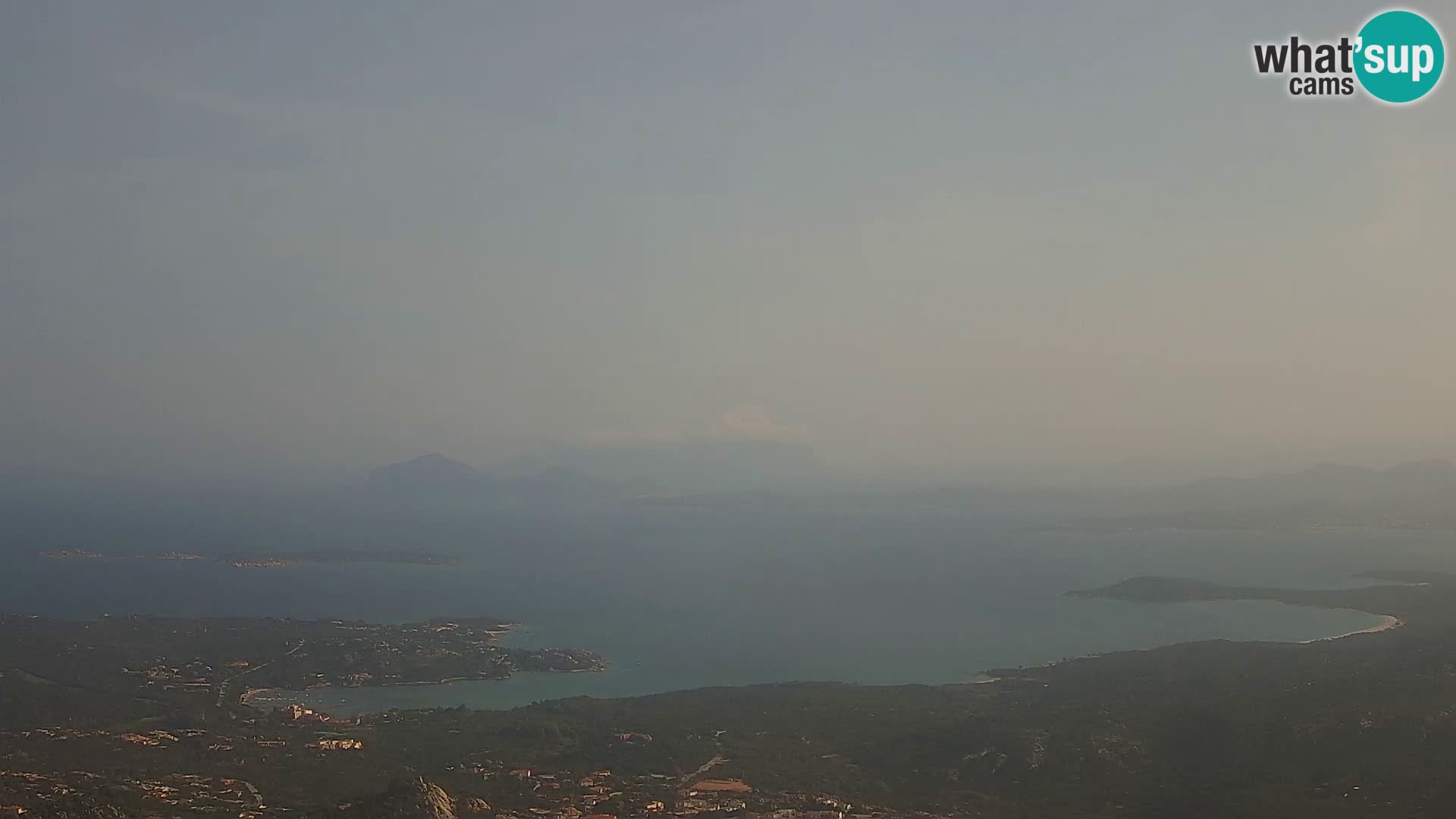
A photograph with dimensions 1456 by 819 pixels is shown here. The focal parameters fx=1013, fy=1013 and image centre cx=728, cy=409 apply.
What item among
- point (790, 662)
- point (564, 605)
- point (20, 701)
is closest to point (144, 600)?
point (564, 605)

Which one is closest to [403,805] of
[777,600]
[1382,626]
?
[1382,626]

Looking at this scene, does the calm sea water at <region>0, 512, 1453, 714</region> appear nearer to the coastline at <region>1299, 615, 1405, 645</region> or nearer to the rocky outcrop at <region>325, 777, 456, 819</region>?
the coastline at <region>1299, 615, 1405, 645</region>

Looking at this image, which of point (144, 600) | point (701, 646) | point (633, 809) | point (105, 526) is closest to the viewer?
point (633, 809)

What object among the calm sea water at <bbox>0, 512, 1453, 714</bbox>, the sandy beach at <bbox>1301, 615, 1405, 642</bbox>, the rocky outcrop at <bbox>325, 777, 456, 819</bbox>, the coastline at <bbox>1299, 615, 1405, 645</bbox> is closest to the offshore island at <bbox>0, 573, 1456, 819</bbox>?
the rocky outcrop at <bbox>325, 777, 456, 819</bbox>

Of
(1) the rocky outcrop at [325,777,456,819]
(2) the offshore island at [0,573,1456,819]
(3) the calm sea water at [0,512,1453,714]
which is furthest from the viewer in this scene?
(3) the calm sea water at [0,512,1453,714]

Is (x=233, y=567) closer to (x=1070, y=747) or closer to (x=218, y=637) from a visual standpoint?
(x=218, y=637)

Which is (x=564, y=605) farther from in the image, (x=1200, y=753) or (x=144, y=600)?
(x=1200, y=753)

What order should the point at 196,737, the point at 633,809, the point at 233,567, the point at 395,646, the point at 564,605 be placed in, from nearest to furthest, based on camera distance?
the point at 633,809 → the point at 196,737 → the point at 395,646 → the point at 564,605 → the point at 233,567

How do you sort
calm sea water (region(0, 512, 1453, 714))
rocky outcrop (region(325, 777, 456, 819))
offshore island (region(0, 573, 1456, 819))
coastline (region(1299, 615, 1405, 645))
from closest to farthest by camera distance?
1. rocky outcrop (region(325, 777, 456, 819))
2. offshore island (region(0, 573, 1456, 819))
3. coastline (region(1299, 615, 1405, 645))
4. calm sea water (region(0, 512, 1453, 714))

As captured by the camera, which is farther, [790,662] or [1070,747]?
[790,662]

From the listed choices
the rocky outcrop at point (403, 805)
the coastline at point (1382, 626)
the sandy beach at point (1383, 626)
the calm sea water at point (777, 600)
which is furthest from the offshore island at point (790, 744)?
the calm sea water at point (777, 600)
